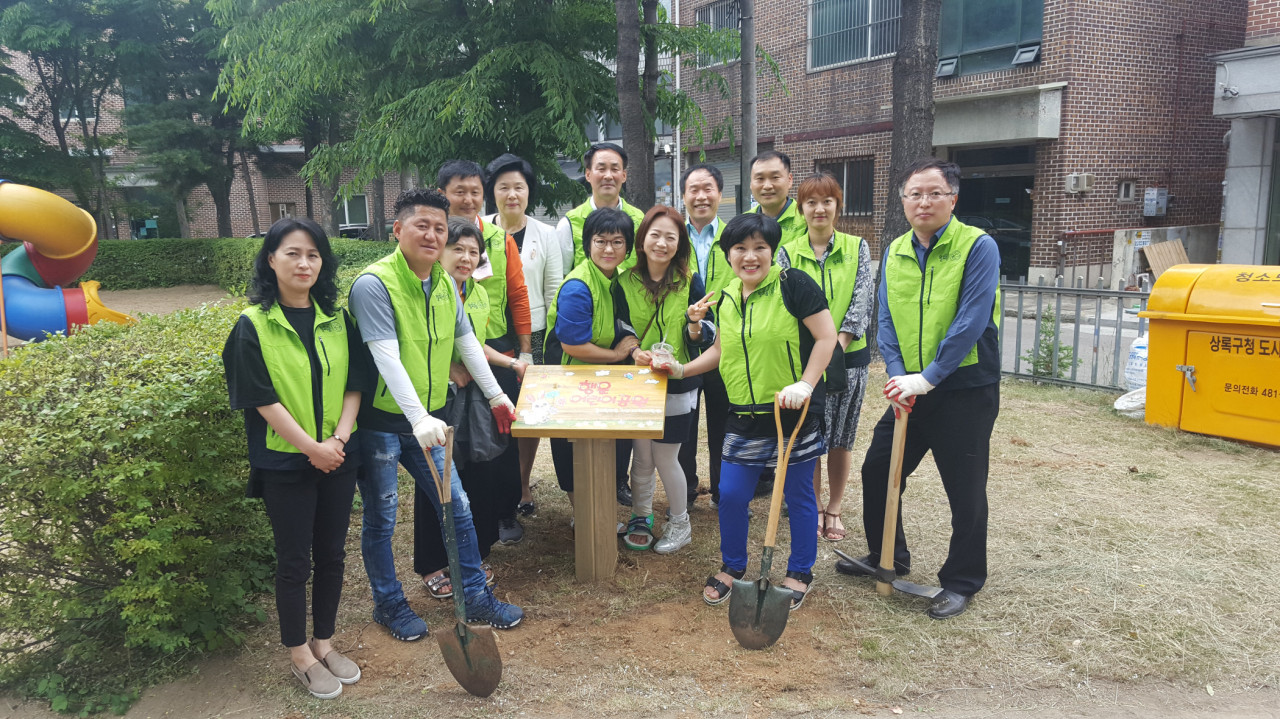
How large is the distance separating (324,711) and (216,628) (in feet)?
2.33

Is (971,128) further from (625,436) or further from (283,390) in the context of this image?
(283,390)

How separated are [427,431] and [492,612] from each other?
0.97m

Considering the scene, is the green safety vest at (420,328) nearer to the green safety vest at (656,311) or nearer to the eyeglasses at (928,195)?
the green safety vest at (656,311)

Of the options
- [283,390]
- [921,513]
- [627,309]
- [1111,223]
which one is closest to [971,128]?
[1111,223]

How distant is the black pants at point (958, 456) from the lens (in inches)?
136

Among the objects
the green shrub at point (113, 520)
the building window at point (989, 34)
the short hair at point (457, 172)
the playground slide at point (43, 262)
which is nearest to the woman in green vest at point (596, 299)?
the short hair at point (457, 172)

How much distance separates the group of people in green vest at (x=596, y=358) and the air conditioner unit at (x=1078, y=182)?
1253cm

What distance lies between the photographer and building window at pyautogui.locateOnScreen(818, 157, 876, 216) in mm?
18469

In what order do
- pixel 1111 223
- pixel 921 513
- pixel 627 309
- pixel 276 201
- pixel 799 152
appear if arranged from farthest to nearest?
pixel 276 201
pixel 799 152
pixel 1111 223
pixel 921 513
pixel 627 309

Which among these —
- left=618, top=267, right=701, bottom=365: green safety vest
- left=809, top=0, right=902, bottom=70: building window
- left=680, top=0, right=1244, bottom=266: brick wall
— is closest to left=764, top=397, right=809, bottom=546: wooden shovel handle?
left=618, top=267, right=701, bottom=365: green safety vest

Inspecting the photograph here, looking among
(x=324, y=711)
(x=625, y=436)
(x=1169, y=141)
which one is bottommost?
(x=324, y=711)

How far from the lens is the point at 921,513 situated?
4867mm

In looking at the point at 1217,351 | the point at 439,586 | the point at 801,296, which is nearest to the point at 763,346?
the point at 801,296

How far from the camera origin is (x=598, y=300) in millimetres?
3988
